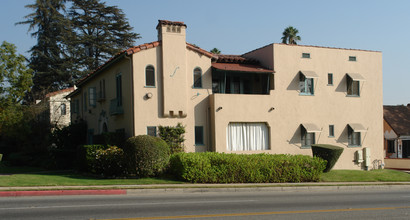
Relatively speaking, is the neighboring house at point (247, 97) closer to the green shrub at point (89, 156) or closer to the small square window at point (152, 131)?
the small square window at point (152, 131)

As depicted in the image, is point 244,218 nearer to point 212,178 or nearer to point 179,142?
point 212,178

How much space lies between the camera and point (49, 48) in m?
48.6

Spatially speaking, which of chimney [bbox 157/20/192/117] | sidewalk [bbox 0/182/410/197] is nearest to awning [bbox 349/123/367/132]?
sidewalk [bbox 0/182/410/197]

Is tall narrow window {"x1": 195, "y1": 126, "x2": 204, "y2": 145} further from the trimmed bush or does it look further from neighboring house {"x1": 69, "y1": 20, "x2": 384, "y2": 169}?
the trimmed bush

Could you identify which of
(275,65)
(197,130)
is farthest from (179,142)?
(275,65)

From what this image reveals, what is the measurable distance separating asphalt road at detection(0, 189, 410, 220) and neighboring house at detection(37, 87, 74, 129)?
25.9m

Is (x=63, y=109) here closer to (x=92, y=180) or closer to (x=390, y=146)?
(x=92, y=180)

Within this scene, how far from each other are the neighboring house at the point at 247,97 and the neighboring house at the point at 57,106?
11.0 meters

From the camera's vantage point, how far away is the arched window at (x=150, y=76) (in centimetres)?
2217

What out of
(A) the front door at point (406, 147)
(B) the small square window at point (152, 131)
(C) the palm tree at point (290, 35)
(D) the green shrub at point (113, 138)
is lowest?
(A) the front door at point (406, 147)

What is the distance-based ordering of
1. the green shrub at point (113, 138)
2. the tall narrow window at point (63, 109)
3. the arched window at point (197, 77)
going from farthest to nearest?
the tall narrow window at point (63, 109)
the arched window at point (197, 77)
the green shrub at point (113, 138)

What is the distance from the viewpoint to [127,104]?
22859mm

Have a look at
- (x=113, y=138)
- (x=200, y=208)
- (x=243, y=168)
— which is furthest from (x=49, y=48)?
(x=200, y=208)

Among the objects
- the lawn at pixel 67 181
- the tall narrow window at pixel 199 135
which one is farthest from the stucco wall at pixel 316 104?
the lawn at pixel 67 181
